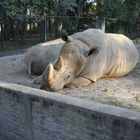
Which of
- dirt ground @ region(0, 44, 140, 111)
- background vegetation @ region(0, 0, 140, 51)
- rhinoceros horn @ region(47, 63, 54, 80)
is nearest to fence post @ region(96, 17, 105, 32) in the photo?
background vegetation @ region(0, 0, 140, 51)

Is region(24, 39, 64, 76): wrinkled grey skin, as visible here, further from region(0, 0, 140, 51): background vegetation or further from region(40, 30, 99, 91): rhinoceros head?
region(0, 0, 140, 51): background vegetation

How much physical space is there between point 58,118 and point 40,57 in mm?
3905

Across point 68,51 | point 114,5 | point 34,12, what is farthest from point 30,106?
point 114,5

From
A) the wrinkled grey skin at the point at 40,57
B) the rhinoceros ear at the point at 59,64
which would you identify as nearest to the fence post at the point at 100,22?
the wrinkled grey skin at the point at 40,57

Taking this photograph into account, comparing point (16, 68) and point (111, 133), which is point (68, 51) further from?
point (111, 133)

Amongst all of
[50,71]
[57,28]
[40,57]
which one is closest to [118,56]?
[40,57]

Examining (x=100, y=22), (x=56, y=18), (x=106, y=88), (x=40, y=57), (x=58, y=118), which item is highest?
(x=56, y=18)

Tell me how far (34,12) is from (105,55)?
7566mm

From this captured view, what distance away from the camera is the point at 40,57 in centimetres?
845

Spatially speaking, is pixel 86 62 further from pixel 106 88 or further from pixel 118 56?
pixel 118 56

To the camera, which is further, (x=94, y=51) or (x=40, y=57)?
(x=40, y=57)

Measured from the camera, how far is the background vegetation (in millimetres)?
13769

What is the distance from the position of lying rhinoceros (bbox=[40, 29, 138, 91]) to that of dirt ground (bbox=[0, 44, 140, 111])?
0.18 metres

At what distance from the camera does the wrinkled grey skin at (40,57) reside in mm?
8414
